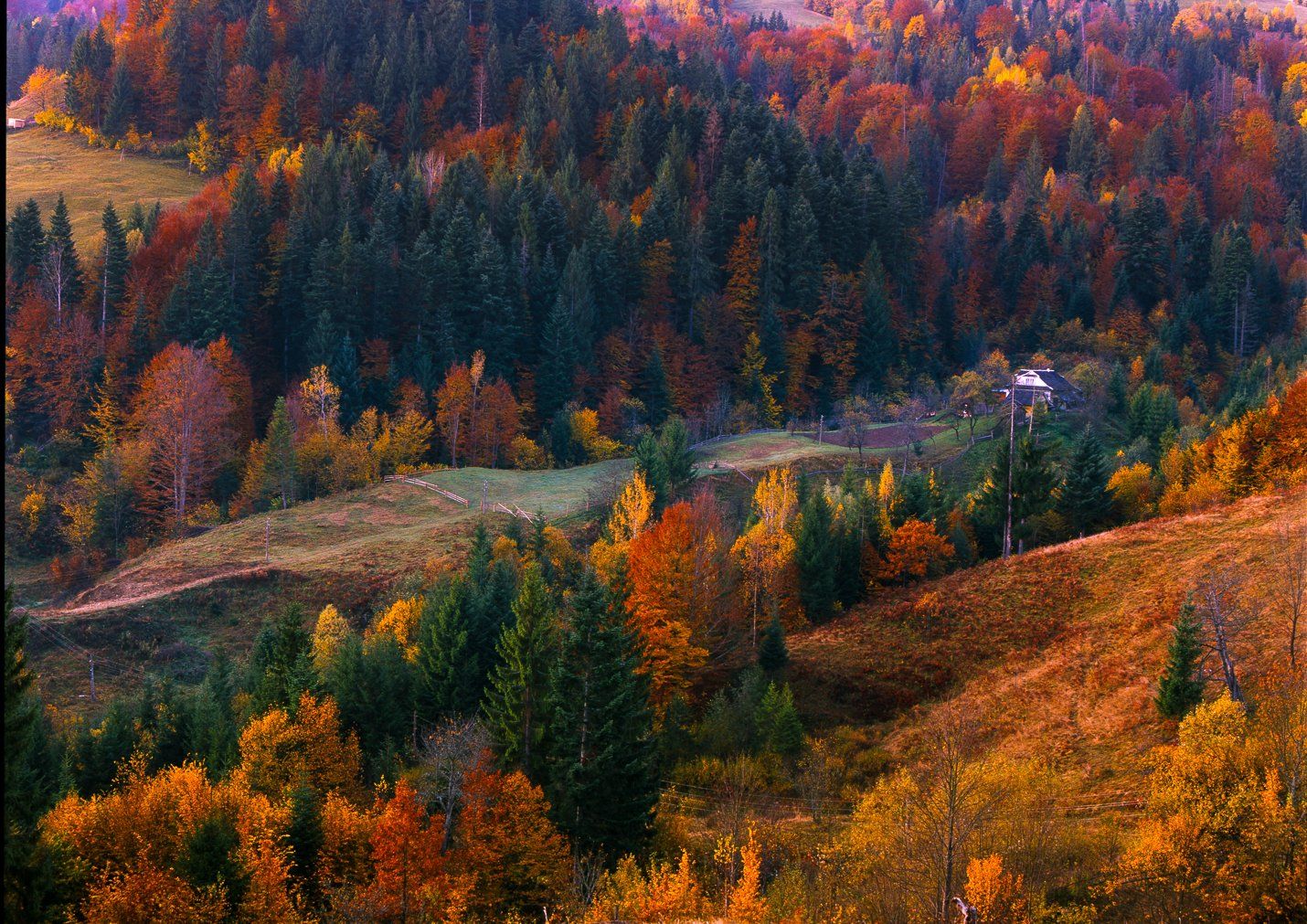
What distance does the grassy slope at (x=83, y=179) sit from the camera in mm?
120625

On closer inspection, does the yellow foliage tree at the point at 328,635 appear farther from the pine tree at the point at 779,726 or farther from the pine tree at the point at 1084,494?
the pine tree at the point at 1084,494

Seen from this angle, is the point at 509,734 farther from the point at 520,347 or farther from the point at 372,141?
the point at 372,141

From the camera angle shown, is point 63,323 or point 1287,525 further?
point 63,323

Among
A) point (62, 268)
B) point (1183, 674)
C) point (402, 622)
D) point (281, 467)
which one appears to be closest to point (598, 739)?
point (402, 622)

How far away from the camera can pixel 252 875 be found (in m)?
37.0

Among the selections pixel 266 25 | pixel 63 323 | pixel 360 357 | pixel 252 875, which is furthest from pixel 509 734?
pixel 266 25

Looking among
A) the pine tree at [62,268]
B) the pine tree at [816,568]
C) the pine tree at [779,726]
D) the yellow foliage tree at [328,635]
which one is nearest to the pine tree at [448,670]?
the yellow foliage tree at [328,635]

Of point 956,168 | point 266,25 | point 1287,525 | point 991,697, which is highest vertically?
point 266,25

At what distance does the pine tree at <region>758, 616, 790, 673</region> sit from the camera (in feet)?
190

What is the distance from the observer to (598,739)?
4678 cm

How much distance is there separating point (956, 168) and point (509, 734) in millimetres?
162155

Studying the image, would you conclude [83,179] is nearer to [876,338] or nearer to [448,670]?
[876,338]

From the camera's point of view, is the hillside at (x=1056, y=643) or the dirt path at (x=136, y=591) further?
the dirt path at (x=136, y=591)

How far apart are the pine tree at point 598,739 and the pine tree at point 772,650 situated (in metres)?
10.1
